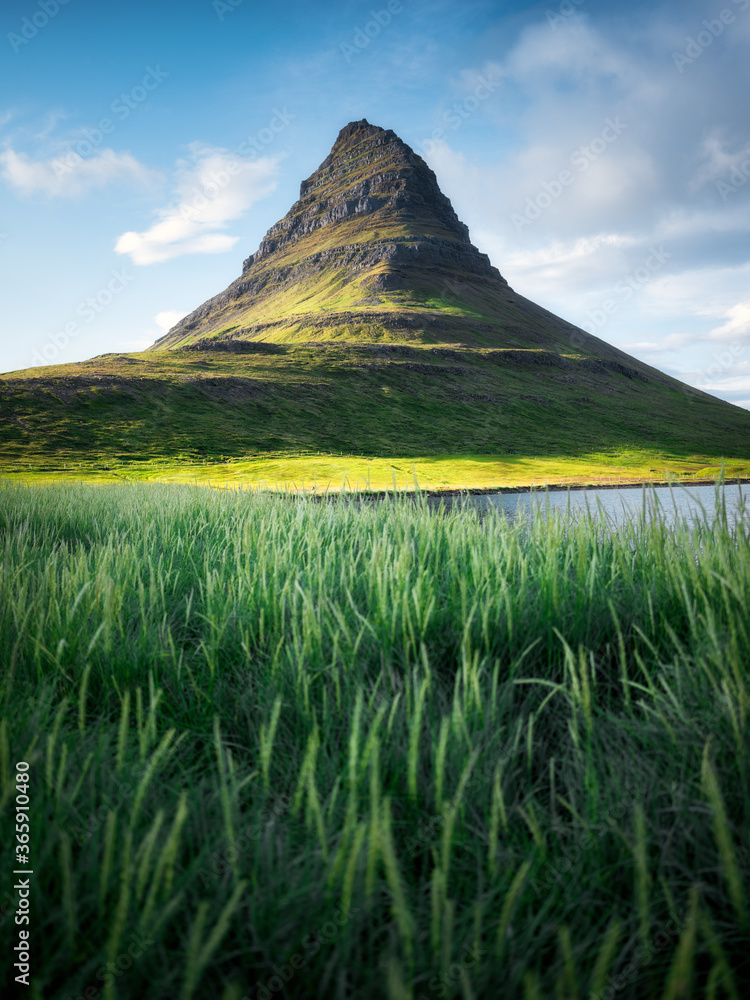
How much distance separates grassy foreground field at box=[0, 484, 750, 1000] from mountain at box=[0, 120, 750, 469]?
2525 centimetres

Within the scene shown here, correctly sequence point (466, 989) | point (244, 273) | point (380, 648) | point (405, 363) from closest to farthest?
point (466, 989), point (380, 648), point (405, 363), point (244, 273)

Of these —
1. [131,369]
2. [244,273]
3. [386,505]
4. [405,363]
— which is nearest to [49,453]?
[131,369]

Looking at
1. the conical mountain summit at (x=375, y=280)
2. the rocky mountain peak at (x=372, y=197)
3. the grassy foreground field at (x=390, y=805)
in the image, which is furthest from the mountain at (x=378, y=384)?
the grassy foreground field at (x=390, y=805)

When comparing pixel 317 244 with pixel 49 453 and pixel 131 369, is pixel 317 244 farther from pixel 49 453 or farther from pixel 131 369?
pixel 49 453

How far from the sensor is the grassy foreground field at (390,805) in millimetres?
796

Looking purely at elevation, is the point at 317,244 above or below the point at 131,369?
above

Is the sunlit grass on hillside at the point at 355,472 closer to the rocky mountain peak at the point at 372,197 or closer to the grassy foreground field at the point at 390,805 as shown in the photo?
the grassy foreground field at the point at 390,805

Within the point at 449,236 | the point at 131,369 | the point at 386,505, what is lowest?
the point at 386,505

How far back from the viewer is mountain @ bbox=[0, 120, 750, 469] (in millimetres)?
34375

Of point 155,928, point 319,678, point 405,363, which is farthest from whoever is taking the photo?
point 405,363

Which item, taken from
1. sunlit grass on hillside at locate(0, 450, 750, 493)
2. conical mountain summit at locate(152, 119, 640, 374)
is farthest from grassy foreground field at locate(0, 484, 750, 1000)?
conical mountain summit at locate(152, 119, 640, 374)

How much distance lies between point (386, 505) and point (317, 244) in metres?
160

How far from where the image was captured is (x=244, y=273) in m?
158

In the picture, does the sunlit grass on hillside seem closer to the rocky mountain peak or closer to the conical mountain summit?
the conical mountain summit
